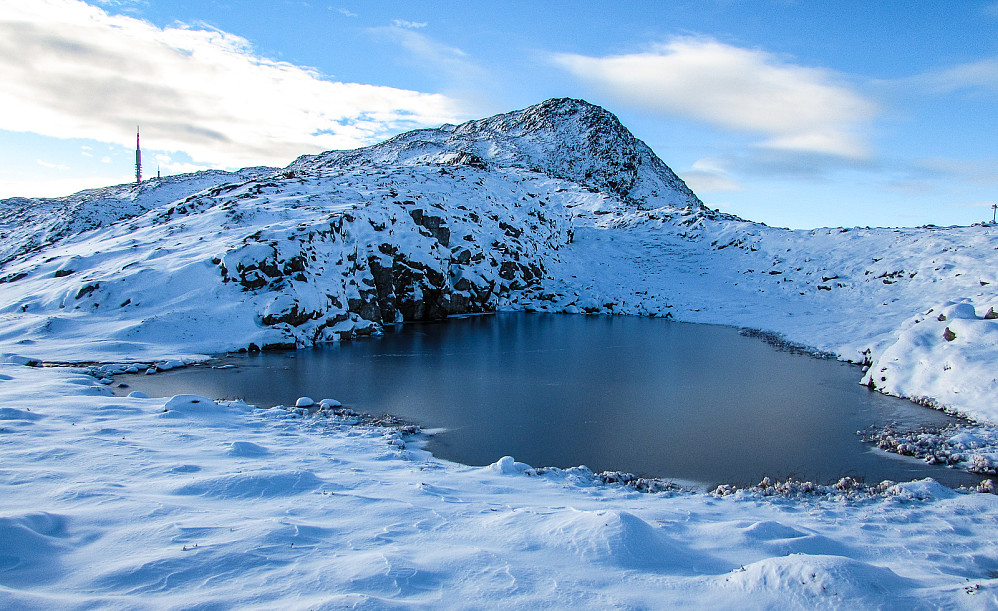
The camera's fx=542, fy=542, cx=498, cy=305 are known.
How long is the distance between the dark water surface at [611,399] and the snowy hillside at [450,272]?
260 centimetres

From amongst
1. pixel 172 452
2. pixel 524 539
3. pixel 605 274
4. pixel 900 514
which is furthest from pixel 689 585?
pixel 605 274

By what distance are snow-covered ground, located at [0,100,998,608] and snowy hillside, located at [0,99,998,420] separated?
164 millimetres

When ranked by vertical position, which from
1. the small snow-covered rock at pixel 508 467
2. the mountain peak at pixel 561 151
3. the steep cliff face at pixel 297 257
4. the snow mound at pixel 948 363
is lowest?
the small snow-covered rock at pixel 508 467

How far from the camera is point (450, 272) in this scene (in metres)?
36.9

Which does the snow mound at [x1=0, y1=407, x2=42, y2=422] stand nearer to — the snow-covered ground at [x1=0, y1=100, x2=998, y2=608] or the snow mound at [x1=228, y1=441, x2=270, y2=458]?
the snow-covered ground at [x1=0, y1=100, x2=998, y2=608]

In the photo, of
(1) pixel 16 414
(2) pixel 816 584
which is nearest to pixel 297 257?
(1) pixel 16 414

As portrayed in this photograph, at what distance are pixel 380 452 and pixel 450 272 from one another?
2668cm

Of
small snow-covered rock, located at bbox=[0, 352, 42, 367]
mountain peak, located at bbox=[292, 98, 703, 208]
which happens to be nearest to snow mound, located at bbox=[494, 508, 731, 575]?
small snow-covered rock, located at bbox=[0, 352, 42, 367]

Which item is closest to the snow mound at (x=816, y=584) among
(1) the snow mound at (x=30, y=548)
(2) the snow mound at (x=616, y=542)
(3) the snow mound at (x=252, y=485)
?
(2) the snow mound at (x=616, y=542)

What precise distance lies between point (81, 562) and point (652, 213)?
55934 millimetres

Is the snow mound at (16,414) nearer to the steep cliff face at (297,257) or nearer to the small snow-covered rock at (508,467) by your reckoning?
the small snow-covered rock at (508,467)

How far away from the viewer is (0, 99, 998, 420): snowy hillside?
69.1 feet

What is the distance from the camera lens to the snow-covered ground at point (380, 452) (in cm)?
497

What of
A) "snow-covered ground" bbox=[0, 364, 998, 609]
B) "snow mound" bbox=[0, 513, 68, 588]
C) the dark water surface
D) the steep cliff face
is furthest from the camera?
the steep cliff face
